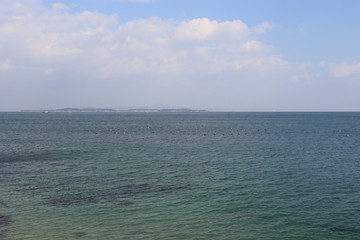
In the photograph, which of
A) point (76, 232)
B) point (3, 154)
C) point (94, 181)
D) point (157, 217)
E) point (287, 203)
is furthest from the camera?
point (3, 154)

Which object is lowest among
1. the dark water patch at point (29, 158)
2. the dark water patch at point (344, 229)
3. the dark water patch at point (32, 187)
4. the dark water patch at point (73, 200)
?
the dark water patch at point (344, 229)

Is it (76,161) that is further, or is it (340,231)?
(76,161)

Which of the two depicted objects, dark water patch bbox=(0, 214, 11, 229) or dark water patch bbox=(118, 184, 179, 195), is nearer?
dark water patch bbox=(0, 214, 11, 229)

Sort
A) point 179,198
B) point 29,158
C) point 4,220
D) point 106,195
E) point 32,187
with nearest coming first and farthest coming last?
point 4,220
point 179,198
point 106,195
point 32,187
point 29,158

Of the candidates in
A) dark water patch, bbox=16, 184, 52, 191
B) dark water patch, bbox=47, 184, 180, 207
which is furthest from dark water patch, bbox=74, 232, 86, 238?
dark water patch, bbox=16, 184, 52, 191

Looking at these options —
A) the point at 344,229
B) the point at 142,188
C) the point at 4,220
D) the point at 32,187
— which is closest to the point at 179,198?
the point at 142,188

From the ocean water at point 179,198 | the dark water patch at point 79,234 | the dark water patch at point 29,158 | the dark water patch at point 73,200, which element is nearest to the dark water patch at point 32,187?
the ocean water at point 179,198

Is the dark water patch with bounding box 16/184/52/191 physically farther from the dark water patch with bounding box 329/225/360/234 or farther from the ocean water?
the dark water patch with bounding box 329/225/360/234

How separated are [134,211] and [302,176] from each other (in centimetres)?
2313

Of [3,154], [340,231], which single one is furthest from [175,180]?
[3,154]

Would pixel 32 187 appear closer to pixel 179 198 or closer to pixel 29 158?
pixel 179 198

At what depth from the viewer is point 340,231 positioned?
2439 cm

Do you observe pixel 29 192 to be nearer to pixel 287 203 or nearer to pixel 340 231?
pixel 287 203

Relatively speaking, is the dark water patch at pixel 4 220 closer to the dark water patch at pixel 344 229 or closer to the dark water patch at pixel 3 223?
the dark water patch at pixel 3 223
